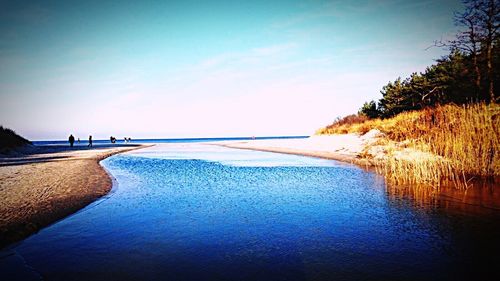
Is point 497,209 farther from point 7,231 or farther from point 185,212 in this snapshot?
point 7,231

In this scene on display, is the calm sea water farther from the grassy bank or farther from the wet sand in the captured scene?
the wet sand

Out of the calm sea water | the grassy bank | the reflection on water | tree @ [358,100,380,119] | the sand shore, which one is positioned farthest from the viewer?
tree @ [358,100,380,119]

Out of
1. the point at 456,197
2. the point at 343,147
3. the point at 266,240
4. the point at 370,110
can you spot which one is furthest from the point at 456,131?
the point at 370,110

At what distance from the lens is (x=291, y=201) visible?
941cm

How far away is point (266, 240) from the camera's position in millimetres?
Answer: 5910

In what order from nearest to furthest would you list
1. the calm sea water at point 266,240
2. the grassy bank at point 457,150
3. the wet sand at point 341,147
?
the calm sea water at point 266,240, the grassy bank at point 457,150, the wet sand at point 341,147

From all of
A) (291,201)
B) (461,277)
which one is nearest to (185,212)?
(291,201)

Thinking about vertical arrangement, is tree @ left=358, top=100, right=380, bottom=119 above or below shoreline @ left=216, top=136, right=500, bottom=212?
above

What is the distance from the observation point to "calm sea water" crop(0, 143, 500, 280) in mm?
4453

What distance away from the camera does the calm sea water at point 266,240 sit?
4.45 m

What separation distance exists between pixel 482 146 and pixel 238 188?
10203 millimetres

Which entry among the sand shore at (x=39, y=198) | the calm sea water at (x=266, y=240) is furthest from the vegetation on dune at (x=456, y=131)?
the sand shore at (x=39, y=198)

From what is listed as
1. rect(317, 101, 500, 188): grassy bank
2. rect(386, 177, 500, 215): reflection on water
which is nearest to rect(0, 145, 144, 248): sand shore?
rect(386, 177, 500, 215): reflection on water

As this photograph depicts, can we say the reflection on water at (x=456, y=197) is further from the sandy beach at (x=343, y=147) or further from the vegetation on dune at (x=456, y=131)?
the sandy beach at (x=343, y=147)
